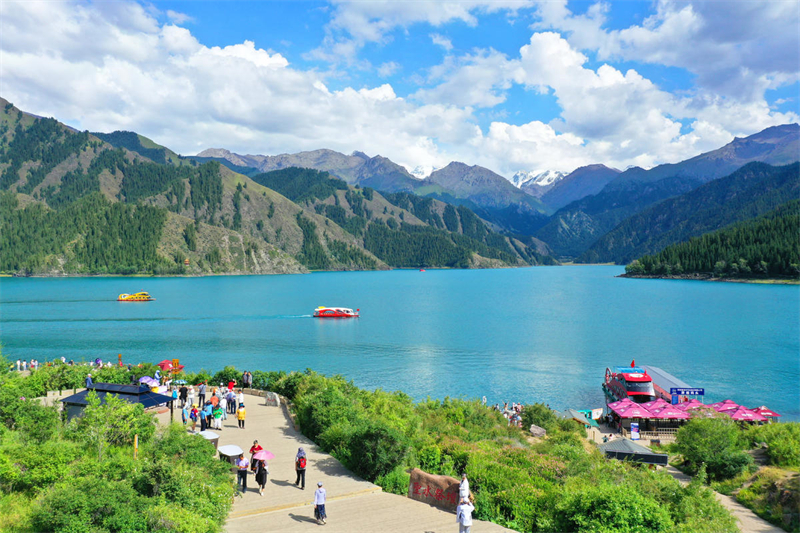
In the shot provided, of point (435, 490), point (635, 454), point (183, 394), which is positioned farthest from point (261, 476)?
point (635, 454)

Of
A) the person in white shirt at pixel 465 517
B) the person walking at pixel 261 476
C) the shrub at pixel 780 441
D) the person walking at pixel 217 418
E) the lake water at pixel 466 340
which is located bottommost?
the lake water at pixel 466 340

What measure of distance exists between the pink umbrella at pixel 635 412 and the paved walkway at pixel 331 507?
92.2 feet

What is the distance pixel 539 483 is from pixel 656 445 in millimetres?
24691

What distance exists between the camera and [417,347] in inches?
3120

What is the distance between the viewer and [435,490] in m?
18.7

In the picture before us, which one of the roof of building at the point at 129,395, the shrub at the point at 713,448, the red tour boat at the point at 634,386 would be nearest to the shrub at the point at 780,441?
the shrub at the point at 713,448

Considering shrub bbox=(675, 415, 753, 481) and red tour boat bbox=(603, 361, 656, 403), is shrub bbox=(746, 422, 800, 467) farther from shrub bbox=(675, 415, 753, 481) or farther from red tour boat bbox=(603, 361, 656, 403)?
red tour boat bbox=(603, 361, 656, 403)

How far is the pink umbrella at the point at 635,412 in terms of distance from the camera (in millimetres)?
40750

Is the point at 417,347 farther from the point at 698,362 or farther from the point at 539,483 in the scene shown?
the point at 539,483

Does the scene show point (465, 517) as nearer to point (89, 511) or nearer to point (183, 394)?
point (89, 511)

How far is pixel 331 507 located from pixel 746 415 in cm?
3668

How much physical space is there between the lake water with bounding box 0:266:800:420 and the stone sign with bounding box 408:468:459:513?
3503cm

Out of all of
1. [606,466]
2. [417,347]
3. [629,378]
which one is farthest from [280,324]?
[606,466]

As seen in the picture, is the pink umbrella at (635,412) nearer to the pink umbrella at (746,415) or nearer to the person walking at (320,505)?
the pink umbrella at (746,415)
